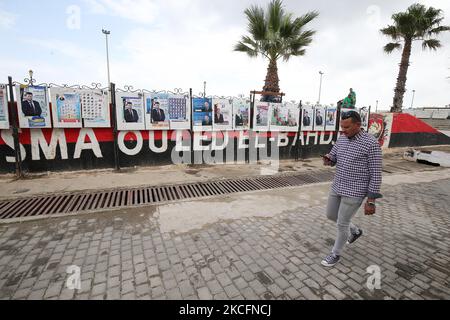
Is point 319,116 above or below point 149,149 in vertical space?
above

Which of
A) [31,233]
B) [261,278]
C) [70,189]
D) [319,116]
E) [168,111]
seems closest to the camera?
[261,278]

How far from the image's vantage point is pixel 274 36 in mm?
11281

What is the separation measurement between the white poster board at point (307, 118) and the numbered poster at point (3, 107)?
30.8ft

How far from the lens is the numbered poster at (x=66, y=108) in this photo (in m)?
6.35

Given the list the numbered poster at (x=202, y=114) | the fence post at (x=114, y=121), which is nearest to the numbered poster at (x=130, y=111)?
the fence post at (x=114, y=121)

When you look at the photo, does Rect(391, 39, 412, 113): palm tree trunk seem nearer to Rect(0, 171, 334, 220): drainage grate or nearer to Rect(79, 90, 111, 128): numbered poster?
Rect(0, 171, 334, 220): drainage grate

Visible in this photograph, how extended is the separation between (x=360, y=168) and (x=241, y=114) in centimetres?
613

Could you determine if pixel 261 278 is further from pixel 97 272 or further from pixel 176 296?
pixel 97 272

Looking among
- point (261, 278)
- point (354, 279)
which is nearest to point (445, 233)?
point (354, 279)

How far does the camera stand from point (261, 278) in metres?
2.75

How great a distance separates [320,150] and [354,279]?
28.3ft

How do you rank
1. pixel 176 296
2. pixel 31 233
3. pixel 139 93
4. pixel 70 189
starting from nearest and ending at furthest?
pixel 176 296 < pixel 31 233 < pixel 70 189 < pixel 139 93

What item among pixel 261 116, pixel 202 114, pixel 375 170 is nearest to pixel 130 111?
pixel 202 114

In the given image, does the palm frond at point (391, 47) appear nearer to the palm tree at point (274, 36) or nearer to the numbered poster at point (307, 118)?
the palm tree at point (274, 36)
